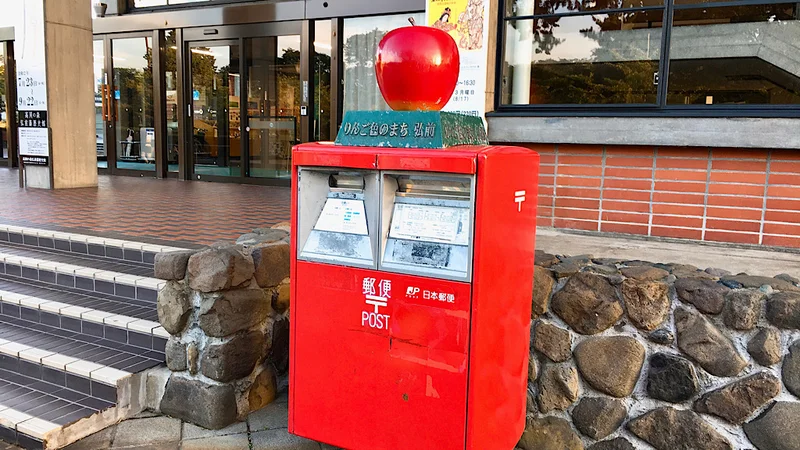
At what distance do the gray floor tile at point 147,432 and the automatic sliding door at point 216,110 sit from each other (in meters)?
7.88

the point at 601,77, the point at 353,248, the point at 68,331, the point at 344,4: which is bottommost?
the point at 68,331

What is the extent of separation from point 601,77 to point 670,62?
0.68m

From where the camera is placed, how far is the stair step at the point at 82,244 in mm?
4410

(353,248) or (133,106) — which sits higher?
(133,106)

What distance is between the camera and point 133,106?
1170 cm

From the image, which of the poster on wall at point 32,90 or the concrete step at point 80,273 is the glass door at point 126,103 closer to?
the poster on wall at point 32,90

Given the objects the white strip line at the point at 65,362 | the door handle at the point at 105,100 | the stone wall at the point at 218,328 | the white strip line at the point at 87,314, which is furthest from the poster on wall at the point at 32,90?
the stone wall at the point at 218,328

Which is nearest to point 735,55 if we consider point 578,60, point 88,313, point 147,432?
point 578,60

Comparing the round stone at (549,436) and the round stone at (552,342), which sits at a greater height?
the round stone at (552,342)

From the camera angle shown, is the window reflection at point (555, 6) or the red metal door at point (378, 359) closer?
the red metal door at point (378, 359)

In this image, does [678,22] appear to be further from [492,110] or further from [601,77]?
[492,110]

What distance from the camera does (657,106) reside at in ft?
14.1

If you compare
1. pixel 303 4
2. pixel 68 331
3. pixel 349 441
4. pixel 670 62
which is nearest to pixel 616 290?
pixel 349 441

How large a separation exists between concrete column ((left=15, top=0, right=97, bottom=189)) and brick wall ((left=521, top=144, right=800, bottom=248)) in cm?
745
